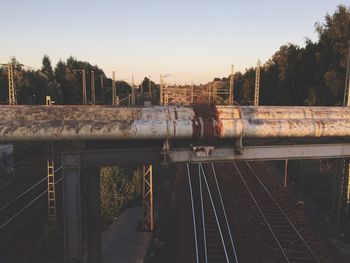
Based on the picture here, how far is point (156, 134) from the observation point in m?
9.79

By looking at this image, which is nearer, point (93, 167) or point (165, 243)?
→ point (93, 167)

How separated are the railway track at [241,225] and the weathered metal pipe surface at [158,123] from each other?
239 inches

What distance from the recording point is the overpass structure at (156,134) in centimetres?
938

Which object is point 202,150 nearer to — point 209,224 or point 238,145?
point 238,145

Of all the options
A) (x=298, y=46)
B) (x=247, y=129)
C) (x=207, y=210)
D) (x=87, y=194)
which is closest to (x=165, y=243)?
(x=207, y=210)

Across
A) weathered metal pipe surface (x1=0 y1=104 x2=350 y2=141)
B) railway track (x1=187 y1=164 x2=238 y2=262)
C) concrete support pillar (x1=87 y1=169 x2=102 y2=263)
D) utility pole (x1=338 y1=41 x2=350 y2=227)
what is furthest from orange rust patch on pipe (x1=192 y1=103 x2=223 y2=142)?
utility pole (x1=338 y1=41 x2=350 y2=227)

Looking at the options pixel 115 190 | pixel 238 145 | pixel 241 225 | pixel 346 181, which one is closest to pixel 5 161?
pixel 115 190

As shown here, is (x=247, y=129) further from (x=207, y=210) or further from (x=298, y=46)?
(x=298, y=46)

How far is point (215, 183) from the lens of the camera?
1033 inches

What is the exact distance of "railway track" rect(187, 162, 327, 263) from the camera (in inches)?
581

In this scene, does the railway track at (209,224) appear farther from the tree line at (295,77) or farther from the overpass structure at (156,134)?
Answer: the tree line at (295,77)

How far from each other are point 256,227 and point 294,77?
35.1m

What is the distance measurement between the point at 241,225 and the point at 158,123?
32.9 feet

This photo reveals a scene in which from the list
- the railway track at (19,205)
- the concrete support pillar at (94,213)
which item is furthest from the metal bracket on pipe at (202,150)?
A: the railway track at (19,205)
